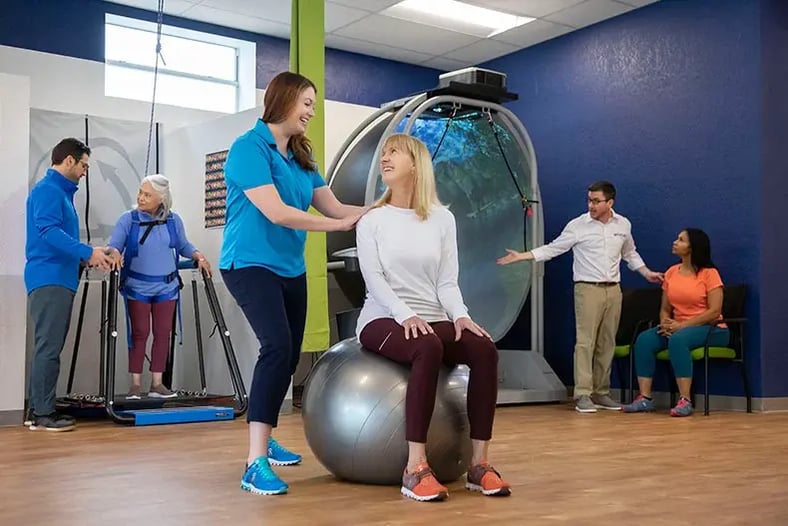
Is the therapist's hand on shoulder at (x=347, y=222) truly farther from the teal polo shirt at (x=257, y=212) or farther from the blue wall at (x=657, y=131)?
the blue wall at (x=657, y=131)

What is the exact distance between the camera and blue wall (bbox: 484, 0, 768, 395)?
638 cm

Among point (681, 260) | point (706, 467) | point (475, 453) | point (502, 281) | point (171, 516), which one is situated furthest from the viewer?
point (502, 281)

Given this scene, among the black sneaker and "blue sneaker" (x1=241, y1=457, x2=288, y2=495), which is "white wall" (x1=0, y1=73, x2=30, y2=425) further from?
"blue sneaker" (x1=241, y1=457, x2=288, y2=495)

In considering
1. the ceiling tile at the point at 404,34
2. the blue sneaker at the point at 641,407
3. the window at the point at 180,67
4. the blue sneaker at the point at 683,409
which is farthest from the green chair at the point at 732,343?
the window at the point at 180,67

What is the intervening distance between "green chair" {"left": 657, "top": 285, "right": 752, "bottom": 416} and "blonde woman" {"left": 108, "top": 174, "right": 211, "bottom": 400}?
3.17m

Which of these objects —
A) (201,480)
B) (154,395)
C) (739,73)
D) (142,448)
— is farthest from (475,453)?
→ (739,73)

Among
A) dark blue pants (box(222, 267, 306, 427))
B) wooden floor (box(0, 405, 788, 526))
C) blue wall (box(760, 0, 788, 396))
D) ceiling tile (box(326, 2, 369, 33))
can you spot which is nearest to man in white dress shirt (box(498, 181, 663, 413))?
blue wall (box(760, 0, 788, 396))

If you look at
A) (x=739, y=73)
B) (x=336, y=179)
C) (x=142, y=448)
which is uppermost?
(x=739, y=73)

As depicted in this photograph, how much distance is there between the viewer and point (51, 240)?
496 centimetres

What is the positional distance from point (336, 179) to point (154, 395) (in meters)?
2.19

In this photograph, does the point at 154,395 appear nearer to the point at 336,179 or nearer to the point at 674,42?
the point at 336,179

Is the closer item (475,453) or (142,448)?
→ (475,453)

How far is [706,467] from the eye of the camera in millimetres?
3727

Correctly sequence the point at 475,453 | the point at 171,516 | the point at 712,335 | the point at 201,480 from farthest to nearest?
the point at 712,335 < the point at 201,480 < the point at 475,453 < the point at 171,516
